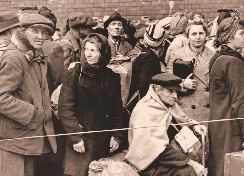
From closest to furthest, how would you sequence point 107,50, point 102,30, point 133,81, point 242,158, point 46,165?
point 242,158 → point 107,50 → point 46,165 → point 133,81 → point 102,30

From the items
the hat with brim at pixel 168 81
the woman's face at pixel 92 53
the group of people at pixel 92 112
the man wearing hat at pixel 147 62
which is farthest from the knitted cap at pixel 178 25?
the woman's face at pixel 92 53

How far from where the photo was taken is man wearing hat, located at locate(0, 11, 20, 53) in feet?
20.0

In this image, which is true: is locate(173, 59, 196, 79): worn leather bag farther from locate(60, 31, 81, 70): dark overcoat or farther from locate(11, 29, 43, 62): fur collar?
locate(11, 29, 43, 62): fur collar

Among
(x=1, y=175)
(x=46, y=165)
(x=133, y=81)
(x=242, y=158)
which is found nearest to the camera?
(x=242, y=158)

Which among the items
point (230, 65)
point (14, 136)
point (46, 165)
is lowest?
point (46, 165)

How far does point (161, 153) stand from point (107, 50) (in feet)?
3.74

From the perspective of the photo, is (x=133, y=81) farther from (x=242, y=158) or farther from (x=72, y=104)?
(x=242, y=158)

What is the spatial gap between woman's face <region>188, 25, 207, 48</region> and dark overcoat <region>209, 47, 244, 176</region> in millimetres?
1245

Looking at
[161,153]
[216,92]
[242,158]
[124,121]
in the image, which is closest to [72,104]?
[124,121]

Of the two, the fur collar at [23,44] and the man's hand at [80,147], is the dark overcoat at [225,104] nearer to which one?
the man's hand at [80,147]

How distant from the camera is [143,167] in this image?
6156 mm

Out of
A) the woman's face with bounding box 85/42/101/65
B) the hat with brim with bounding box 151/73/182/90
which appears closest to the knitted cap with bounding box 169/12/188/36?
the hat with brim with bounding box 151/73/182/90

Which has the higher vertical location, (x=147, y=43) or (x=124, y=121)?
(x=147, y=43)

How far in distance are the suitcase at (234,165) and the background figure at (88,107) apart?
1.61 meters
